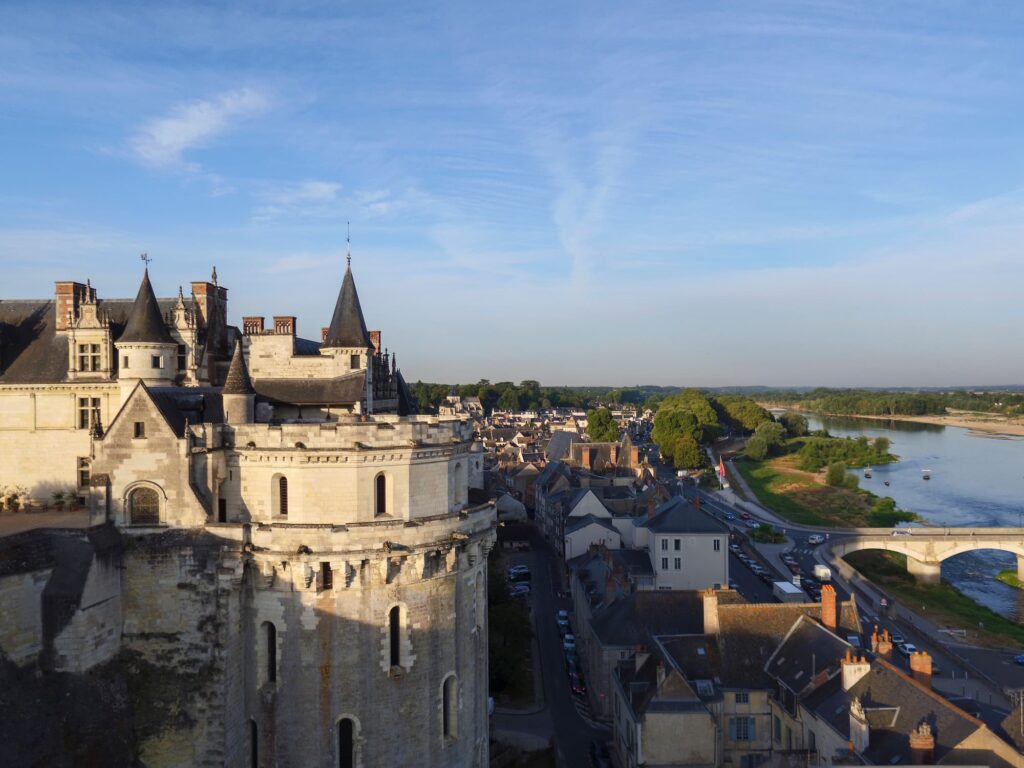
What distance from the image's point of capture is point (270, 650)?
21547mm

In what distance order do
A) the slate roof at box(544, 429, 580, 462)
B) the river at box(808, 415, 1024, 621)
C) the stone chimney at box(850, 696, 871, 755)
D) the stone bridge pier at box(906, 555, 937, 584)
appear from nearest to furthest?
the stone chimney at box(850, 696, 871, 755) < the stone bridge pier at box(906, 555, 937, 584) < the river at box(808, 415, 1024, 621) < the slate roof at box(544, 429, 580, 462)

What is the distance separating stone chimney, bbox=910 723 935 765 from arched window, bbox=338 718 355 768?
14901 mm

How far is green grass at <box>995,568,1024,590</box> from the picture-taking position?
6322cm

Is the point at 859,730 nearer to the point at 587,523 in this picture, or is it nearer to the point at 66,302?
the point at 66,302

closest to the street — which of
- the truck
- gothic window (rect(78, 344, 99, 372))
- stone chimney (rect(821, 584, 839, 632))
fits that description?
stone chimney (rect(821, 584, 839, 632))

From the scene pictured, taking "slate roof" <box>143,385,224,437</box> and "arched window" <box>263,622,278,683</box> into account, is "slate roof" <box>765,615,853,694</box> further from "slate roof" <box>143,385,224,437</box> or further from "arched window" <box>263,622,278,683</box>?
"slate roof" <box>143,385,224,437</box>

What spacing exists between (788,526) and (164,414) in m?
65.5

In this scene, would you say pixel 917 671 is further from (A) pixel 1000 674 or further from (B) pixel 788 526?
(B) pixel 788 526

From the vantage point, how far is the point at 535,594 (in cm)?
5209

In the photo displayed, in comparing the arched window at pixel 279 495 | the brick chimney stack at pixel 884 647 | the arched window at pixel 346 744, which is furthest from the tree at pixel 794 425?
the arched window at pixel 279 495

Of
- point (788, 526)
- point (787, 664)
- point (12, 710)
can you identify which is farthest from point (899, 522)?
point (12, 710)

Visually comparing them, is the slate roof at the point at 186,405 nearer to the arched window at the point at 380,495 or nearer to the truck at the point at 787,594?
the arched window at the point at 380,495

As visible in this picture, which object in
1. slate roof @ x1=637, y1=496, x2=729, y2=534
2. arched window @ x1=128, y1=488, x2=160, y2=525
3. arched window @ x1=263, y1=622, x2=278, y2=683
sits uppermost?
arched window @ x1=128, y1=488, x2=160, y2=525

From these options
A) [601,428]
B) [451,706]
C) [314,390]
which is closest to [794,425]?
[601,428]
